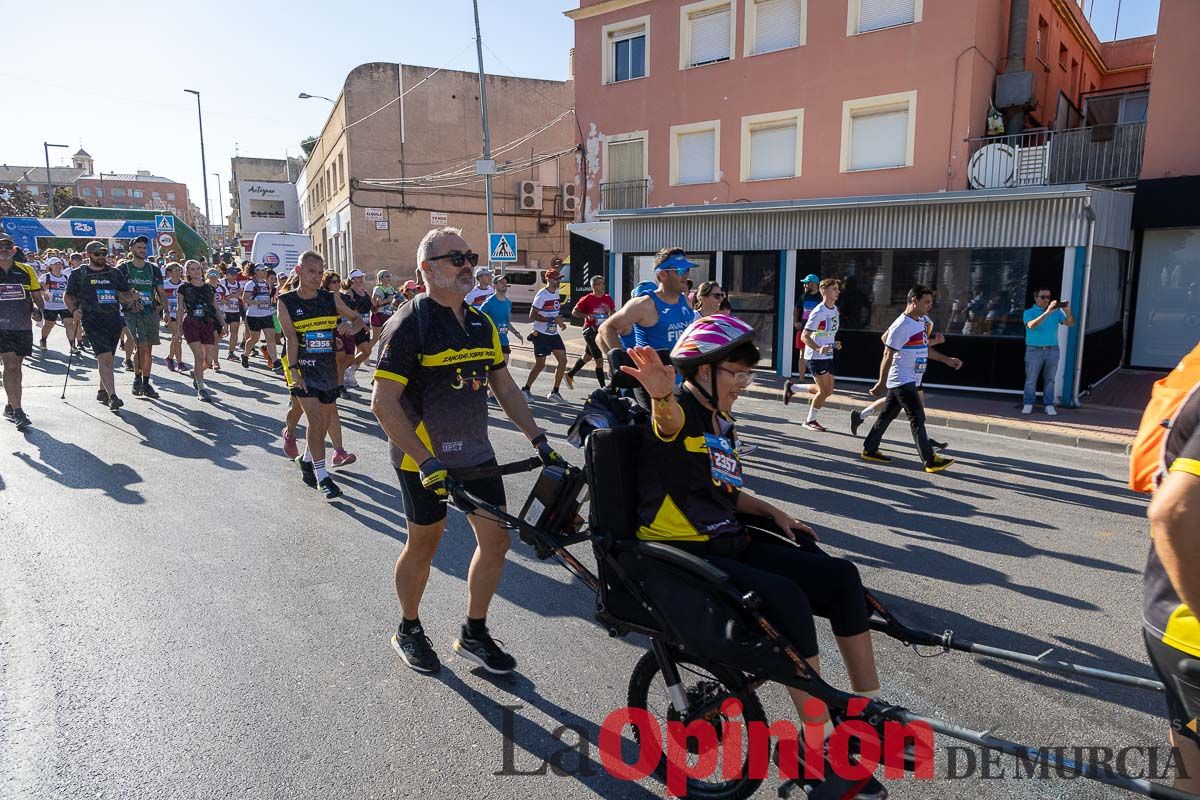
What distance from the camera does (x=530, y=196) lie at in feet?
111

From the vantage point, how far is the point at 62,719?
3.17 m

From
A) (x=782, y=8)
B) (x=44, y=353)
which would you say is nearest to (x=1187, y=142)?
(x=782, y=8)

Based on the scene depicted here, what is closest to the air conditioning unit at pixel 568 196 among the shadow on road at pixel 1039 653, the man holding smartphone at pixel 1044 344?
the man holding smartphone at pixel 1044 344

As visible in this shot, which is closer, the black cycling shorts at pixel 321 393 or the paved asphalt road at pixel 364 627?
the paved asphalt road at pixel 364 627

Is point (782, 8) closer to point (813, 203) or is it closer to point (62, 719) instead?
point (813, 203)

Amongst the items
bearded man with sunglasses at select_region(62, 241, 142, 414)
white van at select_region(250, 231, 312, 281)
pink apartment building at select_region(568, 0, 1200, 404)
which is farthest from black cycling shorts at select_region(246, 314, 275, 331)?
white van at select_region(250, 231, 312, 281)

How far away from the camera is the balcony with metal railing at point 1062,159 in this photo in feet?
49.9

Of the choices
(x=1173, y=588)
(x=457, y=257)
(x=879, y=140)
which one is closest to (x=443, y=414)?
(x=457, y=257)

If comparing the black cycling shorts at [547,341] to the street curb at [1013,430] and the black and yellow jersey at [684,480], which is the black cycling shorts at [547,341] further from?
the black and yellow jersey at [684,480]

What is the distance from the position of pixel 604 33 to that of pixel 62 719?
2172 centimetres

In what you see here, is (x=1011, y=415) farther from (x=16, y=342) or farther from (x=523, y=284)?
(x=523, y=284)

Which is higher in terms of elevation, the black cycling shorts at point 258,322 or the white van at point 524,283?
the white van at point 524,283

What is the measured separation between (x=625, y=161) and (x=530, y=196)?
12.9 m

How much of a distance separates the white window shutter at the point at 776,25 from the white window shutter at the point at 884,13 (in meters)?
1.57
